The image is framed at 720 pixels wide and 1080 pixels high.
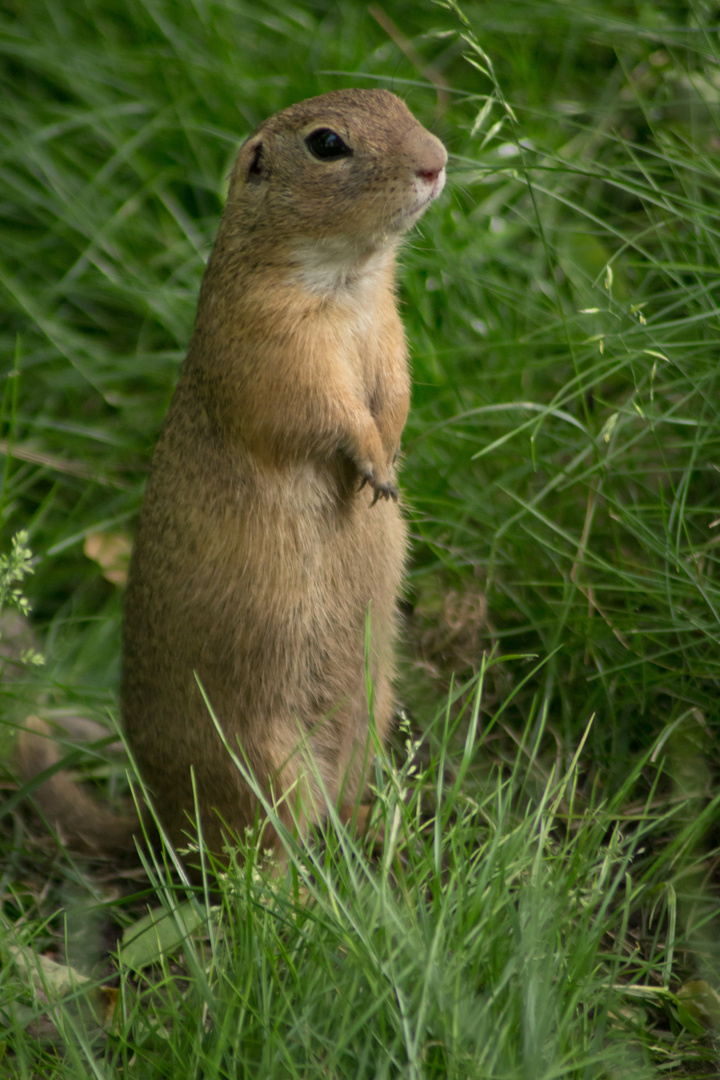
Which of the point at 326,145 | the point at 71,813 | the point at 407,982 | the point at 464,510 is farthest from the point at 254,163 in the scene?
the point at 407,982

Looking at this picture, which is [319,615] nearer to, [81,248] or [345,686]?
[345,686]

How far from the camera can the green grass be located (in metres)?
2.67

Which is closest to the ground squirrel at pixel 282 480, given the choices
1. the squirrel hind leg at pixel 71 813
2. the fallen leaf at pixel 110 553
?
the squirrel hind leg at pixel 71 813

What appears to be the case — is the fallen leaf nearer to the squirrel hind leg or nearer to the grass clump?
the squirrel hind leg

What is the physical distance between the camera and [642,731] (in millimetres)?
3789

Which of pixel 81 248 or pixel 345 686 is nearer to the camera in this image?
pixel 345 686

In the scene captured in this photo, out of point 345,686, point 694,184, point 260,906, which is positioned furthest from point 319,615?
point 694,184

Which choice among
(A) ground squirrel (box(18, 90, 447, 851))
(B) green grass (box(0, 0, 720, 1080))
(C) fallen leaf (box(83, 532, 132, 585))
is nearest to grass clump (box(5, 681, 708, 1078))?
(B) green grass (box(0, 0, 720, 1080))

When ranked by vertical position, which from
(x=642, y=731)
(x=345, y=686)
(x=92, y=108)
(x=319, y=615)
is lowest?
(x=642, y=731)

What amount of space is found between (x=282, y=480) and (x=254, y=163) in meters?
0.92

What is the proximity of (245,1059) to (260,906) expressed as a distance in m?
0.35

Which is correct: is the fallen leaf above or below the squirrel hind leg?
above

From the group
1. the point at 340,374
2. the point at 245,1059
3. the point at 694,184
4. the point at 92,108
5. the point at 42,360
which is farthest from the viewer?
the point at 92,108

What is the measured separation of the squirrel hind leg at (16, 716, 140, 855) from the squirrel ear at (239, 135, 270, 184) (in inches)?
74.7
